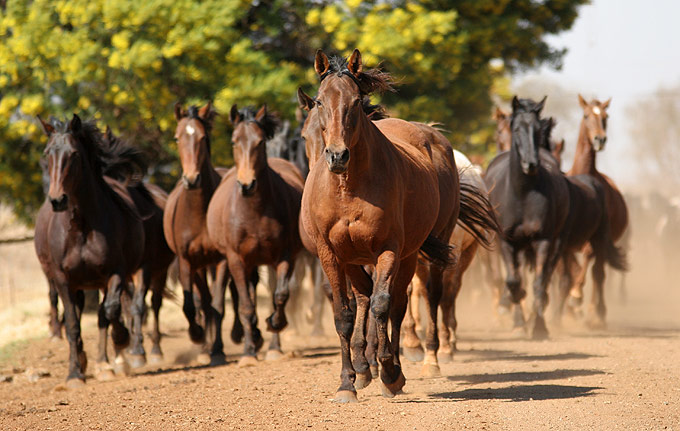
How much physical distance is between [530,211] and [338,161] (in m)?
6.49

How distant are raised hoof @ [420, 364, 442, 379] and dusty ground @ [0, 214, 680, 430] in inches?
3.3

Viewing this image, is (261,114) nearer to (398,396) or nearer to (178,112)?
(178,112)

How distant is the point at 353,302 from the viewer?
772 centimetres

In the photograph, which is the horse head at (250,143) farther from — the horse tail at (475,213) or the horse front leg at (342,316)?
the horse front leg at (342,316)

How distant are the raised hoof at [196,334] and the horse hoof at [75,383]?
7.16 feet

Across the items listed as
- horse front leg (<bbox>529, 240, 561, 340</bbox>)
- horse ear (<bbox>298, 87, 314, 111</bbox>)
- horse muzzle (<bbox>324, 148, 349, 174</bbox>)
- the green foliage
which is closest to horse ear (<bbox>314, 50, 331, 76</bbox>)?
horse muzzle (<bbox>324, 148, 349, 174</bbox>)

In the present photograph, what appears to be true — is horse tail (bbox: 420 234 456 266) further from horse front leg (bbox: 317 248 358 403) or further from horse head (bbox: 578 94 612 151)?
horse head (bbox: 578 94 612 151)

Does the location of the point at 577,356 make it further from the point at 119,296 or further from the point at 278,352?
the point at 119,296

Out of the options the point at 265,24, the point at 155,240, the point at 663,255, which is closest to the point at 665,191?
the point at 663,255

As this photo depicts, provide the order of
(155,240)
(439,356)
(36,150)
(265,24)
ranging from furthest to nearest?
(265,24) → (36,150) → (155,240) → (439,356)

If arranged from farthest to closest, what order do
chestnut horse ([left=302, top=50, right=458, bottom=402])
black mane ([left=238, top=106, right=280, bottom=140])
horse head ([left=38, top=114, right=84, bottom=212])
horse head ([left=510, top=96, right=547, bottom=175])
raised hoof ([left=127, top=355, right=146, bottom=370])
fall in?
horse head ([left=510, top=96, right=547, bottom=175]) < raised hoof ([left=127, top=355, right=146, bottom=370]) < black mane ([left=238, top=106, right=280, bottom=140]) < horse head ([left=38, top=114, right=84, bottom=212]) < chestnut horse ([left=302, top=50, right=458, bottom=402])

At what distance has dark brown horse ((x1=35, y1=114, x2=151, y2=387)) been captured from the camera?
9.54m

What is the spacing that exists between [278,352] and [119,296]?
2.00 m

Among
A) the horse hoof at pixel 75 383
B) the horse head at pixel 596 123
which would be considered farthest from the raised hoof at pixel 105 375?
the horse head at pixel 596 123
